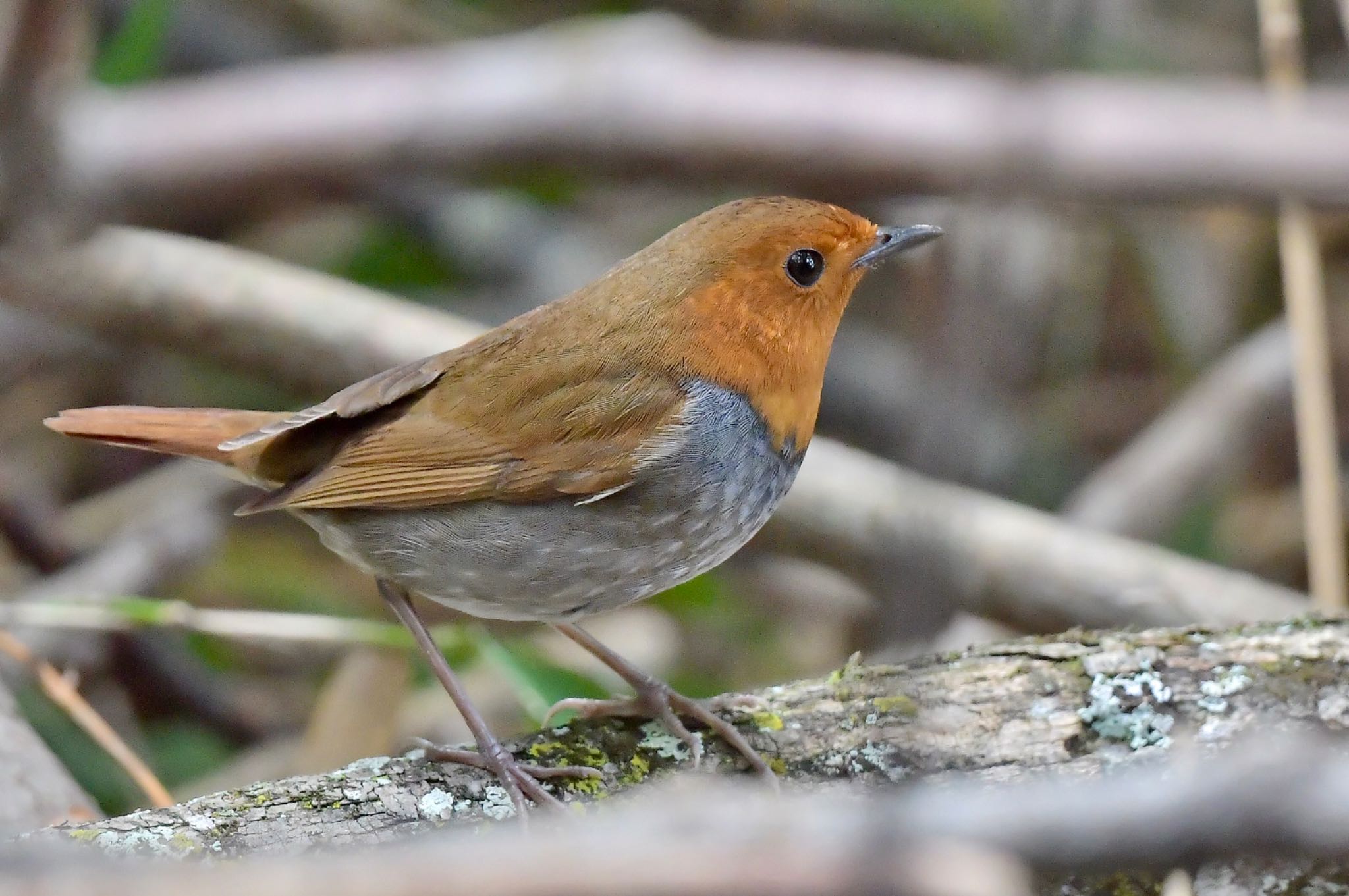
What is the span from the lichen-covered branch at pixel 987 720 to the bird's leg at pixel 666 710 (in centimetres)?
3

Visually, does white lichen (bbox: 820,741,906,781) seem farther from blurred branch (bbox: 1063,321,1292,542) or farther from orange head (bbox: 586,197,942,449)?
blurred branch (bbox: 1063,321,1292,542)

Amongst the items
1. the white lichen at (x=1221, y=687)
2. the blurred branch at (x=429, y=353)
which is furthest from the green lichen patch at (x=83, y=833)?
the blurred branch at (x=429, y=353)

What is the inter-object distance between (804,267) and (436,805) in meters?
1.45

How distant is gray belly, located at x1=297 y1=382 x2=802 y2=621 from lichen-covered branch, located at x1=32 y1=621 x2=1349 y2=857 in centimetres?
30

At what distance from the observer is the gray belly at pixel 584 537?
9.26 ft

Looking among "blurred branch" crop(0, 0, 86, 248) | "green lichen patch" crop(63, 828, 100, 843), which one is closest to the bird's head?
"blurred branch" crop(0, 0, 86, 248)

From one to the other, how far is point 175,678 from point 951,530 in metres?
3.94

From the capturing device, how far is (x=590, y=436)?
2875 millimetres

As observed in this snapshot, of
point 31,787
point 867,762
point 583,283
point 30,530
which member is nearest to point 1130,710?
point 867,762

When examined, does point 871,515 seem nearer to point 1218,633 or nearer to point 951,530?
point 1218,633

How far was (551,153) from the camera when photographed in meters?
3.71

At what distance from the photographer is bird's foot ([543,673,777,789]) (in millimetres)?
2654

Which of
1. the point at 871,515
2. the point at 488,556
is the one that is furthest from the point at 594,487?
the point at 871,515

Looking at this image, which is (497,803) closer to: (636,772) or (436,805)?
(436,805)
